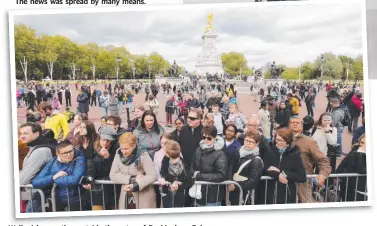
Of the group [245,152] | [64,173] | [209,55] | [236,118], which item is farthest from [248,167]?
[64,173]

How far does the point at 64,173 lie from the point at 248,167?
3012 mm

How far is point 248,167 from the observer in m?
7.31

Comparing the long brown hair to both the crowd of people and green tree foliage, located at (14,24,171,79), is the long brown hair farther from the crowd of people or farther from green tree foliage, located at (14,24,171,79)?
green tree foliage, located at (14,24,171,79)

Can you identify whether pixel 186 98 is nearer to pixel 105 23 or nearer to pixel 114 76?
pixel 114 76

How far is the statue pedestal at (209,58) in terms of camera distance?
768 centimetres

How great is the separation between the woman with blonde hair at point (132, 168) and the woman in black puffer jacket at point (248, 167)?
4.46 feet

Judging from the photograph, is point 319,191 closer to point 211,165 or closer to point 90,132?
point 211,165

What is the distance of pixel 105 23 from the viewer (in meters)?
7.70

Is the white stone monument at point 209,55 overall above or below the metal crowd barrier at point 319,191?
above

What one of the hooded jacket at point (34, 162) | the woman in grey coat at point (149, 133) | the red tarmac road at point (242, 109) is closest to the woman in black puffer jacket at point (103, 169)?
the red tarmac road at point (242, 109)

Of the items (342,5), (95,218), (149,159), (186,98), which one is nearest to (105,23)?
(186,98)

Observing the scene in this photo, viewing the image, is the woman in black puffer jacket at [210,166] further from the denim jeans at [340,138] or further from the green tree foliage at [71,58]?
the denim jeans at [340,138]

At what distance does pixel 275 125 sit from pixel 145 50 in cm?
261

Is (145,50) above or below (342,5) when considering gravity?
below
